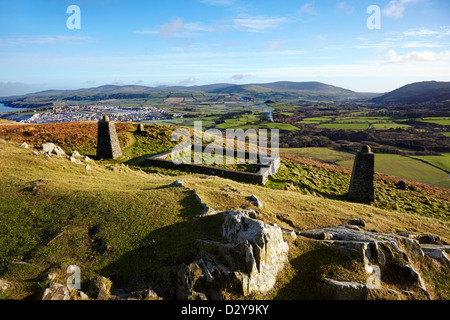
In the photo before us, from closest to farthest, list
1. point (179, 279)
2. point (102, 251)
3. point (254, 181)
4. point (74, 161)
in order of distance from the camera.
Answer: point (179, 279), point (102, 251), point (74, 161), point (254, 181)

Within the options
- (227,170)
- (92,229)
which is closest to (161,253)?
(92,229)

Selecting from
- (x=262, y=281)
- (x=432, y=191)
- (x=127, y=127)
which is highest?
(x=127, y=127)

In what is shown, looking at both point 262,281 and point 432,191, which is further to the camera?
point 432,191

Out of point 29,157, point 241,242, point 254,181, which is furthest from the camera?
point 254,181

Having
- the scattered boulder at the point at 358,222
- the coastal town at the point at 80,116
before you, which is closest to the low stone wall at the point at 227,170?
the scattered boulder at the point at 358,222

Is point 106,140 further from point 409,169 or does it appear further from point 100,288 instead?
point 409,169

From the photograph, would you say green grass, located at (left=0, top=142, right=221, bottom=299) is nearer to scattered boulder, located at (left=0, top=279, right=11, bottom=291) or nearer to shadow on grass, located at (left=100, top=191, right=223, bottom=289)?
shadow on grass, located at (left=100, top=191, right=223, bottom=289)
